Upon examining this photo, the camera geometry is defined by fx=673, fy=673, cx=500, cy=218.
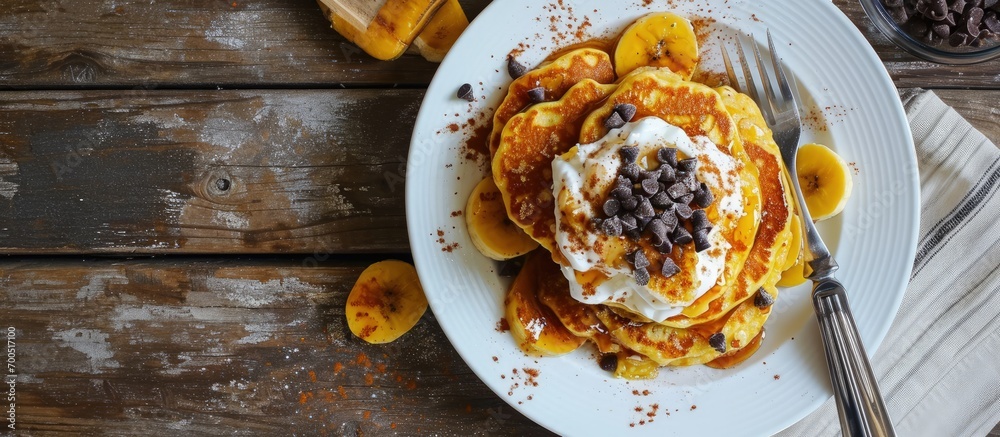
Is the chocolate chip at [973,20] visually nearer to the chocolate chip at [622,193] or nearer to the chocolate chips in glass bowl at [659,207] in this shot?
the chocolate chips in glass bowl at [659,207]

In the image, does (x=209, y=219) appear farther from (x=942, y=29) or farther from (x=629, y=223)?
(x=942, y=29)

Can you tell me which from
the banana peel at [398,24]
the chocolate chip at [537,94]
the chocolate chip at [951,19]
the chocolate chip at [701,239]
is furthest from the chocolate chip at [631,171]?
the chocolate chip at [951,19]

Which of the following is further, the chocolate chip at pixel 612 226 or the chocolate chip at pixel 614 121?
the chocolate chip at pixel 614 121

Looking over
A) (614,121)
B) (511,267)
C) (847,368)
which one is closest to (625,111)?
(614,121)

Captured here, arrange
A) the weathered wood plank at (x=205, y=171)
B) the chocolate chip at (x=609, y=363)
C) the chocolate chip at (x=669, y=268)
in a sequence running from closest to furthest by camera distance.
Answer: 1. the chocolate chip at (x=669, y=268)
2. the chocolate chip at (x=609, y=363)
3. the weathered wood plank at (x=205, y=171)

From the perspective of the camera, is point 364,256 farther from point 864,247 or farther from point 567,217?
point 864,247

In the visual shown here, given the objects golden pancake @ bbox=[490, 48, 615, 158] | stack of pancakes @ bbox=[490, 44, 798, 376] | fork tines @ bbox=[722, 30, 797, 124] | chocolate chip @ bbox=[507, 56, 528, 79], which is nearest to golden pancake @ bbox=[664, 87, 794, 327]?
stack of pancakes @ bbox=[490, 44, 798, 376]
